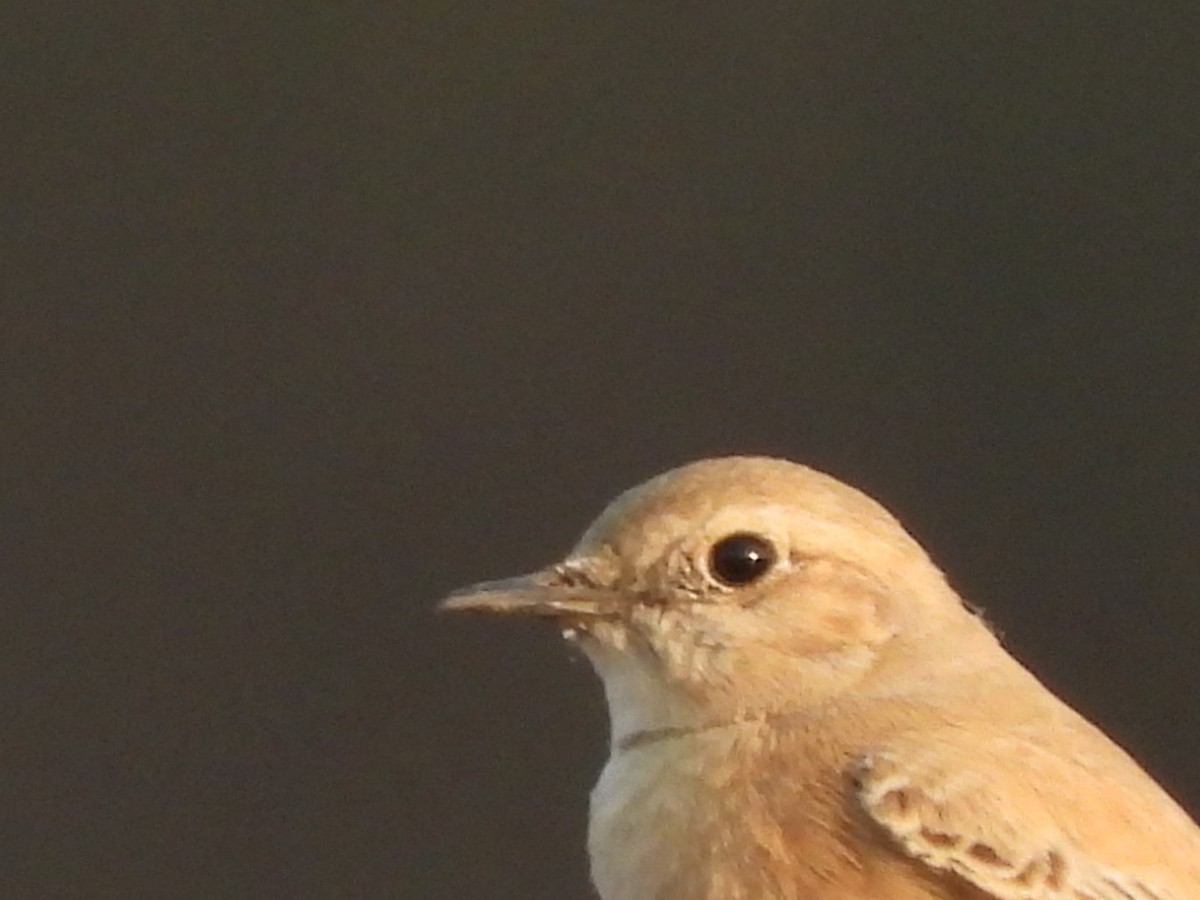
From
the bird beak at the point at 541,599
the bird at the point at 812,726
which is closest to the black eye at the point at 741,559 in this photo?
the bird at the point at 812,726

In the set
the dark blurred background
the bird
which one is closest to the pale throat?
the bird

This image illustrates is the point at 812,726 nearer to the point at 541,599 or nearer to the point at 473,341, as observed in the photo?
the point at 541,599

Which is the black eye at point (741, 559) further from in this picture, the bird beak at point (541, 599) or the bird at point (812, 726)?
the bird beak at point (541, 599)

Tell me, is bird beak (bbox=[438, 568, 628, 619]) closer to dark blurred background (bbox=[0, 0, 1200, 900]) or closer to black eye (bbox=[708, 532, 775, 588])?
black eye (bbox=[708, 532, 775, 588])

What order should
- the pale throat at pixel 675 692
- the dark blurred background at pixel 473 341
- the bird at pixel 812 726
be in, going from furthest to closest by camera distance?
the dark blurred background at pixel 473 341, the pale throat at pixel 675 692, the bird at pixel 812 726

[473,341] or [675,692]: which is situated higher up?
[473,341]

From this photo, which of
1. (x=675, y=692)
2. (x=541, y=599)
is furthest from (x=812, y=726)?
(x=541, y=599)

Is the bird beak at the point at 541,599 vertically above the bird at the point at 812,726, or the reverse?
the bird beak at the point at 541,599
